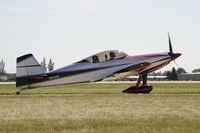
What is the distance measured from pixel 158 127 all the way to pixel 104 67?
1726cm

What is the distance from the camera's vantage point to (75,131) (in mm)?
10695

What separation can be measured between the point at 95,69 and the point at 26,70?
16.7 feet

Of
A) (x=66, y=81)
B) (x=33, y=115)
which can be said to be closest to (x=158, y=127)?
(x=33, y=115)

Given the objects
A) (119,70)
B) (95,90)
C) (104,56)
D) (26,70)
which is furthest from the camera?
(95,90)

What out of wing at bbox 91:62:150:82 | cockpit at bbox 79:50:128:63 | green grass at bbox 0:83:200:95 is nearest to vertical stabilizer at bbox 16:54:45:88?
cockpit at bbox 79:50:128:63

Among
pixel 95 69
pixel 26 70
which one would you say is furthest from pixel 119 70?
pixel 26 70

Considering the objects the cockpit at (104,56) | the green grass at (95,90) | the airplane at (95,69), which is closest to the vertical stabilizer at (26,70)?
the airplane at (95,69)

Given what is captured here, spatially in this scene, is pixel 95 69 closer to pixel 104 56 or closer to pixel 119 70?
pixel 104 56

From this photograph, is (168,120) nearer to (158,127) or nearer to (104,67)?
(158,127)

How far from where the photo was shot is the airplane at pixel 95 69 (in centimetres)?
2781

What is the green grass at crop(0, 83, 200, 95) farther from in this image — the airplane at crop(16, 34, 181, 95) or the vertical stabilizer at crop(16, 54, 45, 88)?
the vertical stabilizer at crop(16, 54, 45, 88)

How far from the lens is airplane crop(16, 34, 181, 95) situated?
91.2 ft

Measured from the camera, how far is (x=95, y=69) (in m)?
28.5

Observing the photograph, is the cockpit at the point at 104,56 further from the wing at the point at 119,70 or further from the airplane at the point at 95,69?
the wing at the point at 119,70
